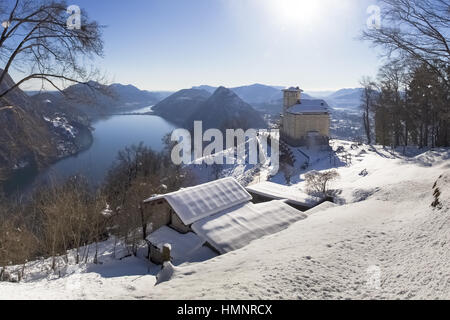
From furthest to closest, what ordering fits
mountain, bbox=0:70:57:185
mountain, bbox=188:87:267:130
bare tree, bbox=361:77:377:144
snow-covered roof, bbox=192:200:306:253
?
mountain, bbox=188:87:267:130
bare tree, bbox=361:77:377:144
snow-covered roof, bbox=192:200:306:253
mountain, bbox=0:70:57:185

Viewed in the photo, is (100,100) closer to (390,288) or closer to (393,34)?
(390,288)

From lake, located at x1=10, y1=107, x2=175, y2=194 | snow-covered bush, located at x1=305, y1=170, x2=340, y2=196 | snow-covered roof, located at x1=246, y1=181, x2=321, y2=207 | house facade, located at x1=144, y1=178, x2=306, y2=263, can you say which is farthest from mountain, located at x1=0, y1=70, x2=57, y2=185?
lake, located at x1=10, y1=107, x2=175, y2=194

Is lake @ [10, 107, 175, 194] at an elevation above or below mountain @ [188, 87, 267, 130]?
below

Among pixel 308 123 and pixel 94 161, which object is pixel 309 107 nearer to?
pixel 308 123

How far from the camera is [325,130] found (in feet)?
128

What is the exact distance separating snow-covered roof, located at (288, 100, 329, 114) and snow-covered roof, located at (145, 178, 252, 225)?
2797 cm

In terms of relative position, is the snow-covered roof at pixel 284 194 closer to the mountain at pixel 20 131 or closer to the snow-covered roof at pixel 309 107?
the mountain at pixel 20 131

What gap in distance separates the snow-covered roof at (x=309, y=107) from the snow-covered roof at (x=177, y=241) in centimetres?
3079

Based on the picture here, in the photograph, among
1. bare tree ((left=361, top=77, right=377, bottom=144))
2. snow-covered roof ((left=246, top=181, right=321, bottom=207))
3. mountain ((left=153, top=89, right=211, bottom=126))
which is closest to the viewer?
snow-covered roof ((left=246, top=181, right=321, bottom=207))

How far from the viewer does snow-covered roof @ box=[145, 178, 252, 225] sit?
38.1 ft

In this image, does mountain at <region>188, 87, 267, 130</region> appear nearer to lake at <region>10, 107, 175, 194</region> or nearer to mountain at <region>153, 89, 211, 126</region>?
mountain at <region>153, 89, 211, 126</region>

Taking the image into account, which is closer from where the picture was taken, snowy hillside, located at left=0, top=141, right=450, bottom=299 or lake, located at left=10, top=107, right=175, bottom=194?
snowy hillside, located at left=0, top=141, right=450, bottom=299
